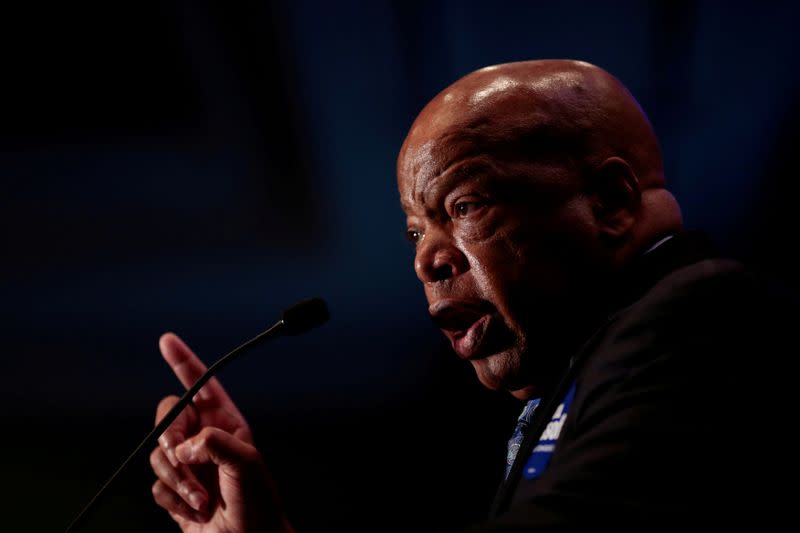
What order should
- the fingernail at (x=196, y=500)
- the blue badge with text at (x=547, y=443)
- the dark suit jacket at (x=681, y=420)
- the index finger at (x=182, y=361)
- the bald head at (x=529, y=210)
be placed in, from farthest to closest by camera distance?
1. the index finger at (x=182, y=361)
2. the fingernail at (x=196, y=500)
3. the bald head at (x=529, y=210)
4. the blue badge with text at (x=547, y=443)
5. the dark suit jacket at (x=681, y=420)

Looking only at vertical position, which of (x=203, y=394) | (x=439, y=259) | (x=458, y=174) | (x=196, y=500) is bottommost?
(x=196, y=500)

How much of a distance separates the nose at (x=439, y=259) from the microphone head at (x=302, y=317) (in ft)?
0.71

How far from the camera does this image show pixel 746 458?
0.84 metres

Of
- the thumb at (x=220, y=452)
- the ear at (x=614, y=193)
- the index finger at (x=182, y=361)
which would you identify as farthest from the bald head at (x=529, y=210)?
the index finger at (x=182, y=361)

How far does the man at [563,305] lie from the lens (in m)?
0.86

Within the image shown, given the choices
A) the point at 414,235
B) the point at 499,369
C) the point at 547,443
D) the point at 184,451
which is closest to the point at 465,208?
the point at 414,235

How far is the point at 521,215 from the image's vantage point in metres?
1.34

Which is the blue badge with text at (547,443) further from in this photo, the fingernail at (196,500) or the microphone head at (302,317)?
the fingernail at (196,500)

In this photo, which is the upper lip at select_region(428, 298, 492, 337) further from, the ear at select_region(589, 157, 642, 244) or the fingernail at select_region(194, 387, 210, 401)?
the fingernail at select_region(194, 387, 210, 401)

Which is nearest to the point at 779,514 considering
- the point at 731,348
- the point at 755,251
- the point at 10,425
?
the point at 731,348

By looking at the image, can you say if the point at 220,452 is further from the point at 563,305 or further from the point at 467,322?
the point at 563,305

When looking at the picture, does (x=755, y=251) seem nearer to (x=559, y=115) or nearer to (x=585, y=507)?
(x=559, y=115)

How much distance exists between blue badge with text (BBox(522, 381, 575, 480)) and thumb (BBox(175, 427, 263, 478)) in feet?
2.05

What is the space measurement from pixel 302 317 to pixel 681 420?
794 mm
